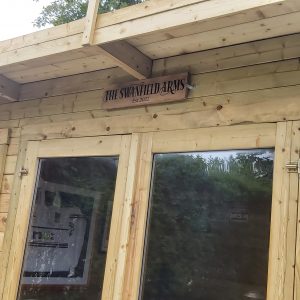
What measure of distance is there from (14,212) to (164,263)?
1612 mm

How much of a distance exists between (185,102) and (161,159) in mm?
423

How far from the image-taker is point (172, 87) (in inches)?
118

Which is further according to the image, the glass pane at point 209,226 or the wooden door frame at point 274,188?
the glass pane at point 209,226

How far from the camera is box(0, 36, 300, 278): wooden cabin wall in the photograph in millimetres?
2596

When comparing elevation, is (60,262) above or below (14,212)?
below

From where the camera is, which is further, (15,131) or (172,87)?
(15,131)

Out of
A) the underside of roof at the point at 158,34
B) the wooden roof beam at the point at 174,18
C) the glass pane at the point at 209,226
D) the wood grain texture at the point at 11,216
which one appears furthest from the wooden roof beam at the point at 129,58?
the wood grain texture at the point at 11,216

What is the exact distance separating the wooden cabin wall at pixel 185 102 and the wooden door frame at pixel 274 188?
0.23 feet

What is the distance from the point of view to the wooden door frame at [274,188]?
230 cm

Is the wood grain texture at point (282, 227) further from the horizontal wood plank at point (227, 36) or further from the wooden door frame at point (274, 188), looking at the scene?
the horizontal wood plank at point (227, 36)

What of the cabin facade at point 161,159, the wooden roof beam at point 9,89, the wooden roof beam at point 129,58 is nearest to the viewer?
the cabin facade at point 161,159

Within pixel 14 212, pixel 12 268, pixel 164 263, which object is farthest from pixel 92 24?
pixel 12 268

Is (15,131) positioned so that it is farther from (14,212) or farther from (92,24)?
(92,24)

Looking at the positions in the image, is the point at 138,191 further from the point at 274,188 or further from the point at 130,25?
the point at 130,25
